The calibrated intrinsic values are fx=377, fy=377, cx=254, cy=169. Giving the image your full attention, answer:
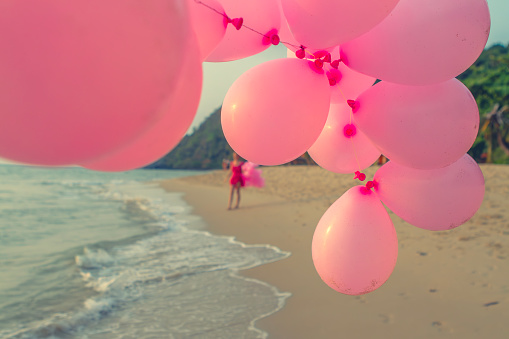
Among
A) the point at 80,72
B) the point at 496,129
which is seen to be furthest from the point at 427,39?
the point at 496,129

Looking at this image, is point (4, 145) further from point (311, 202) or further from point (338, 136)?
point (311, 202)

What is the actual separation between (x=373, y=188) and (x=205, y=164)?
156 ft

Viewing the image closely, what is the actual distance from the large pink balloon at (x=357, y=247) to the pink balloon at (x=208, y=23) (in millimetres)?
843

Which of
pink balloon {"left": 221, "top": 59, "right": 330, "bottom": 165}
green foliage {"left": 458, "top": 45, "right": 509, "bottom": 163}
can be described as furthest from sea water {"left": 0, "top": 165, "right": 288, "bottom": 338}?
green foliage {"left": 458, "top": 45, "right": 509, "bottom": 163}

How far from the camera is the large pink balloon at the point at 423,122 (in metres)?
1.23

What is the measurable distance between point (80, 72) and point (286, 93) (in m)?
0.69

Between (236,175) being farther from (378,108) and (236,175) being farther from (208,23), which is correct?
(208,23)

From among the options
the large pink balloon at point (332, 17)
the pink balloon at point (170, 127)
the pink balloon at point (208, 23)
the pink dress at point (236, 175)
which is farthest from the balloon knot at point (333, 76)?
the pink dress at point (236, 175)

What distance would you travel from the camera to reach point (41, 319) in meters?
3.21

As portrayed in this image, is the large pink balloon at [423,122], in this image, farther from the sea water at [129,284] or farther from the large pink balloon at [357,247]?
the sea water at [129,284]

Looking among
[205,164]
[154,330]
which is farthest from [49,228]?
[205,164]

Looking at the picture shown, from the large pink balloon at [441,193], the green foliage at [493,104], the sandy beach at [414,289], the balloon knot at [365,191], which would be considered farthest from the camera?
the green foliage at [493,104]

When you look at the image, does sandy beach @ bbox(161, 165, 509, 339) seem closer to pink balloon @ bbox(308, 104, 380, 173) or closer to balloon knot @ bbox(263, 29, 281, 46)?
pink balloon @ bbox(308, 104, 380, 173)

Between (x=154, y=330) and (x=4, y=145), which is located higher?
(x=4, y=145)
